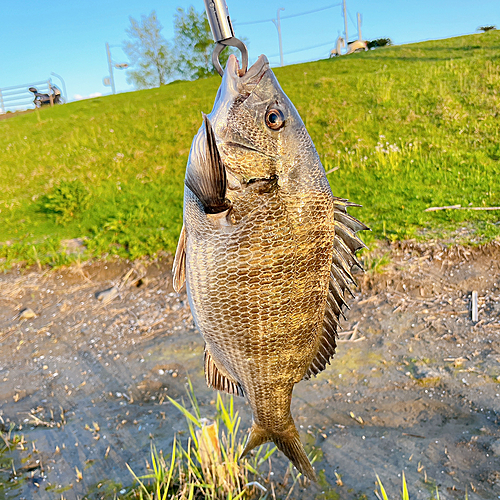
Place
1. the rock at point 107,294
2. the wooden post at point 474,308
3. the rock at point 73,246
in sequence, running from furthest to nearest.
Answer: the rock at point 73,246 < the rock at point 107,294 < the wooden post at point 474,308

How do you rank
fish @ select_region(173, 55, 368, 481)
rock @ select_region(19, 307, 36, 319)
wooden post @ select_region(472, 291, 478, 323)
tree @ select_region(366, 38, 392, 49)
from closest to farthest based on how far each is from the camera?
fish @ select_region(173, 55, 368, 481), wooden post @ select_region(472, 291, 478, 323), rock @ select_region(19, 307, 36, 319), tree @ select_region(366, 38, 392, 49)

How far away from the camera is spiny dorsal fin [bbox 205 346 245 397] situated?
166cm

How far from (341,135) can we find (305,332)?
8245 millimetres

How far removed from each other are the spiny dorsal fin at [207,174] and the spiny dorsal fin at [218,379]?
626 millimetres

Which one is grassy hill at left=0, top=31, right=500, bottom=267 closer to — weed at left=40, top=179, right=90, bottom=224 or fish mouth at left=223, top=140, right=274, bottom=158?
weed at left=40, top=179, right=90, bottom=224

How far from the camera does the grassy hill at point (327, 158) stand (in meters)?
6.83

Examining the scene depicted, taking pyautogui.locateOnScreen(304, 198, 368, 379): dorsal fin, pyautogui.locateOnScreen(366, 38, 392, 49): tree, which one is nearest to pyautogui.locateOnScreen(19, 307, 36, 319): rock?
pyautogui.locateOnScreen(304, 198, 368, 379): dorsal fin

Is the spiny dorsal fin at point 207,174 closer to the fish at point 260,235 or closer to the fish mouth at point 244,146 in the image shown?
the fish at point 260,235

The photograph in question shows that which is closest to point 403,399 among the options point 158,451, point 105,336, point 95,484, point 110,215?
point 158,451

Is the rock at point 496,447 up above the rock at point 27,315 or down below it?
below

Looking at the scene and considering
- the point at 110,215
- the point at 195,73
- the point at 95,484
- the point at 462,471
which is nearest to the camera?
the point at 462,471

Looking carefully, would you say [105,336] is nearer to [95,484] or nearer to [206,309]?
[95,484]

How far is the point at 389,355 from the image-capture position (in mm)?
4441

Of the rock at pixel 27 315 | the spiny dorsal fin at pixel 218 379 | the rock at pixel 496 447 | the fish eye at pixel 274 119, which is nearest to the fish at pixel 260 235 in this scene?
the fish eye at pixel 274 119
